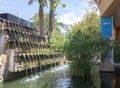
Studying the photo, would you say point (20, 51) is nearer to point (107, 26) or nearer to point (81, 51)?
point (81, 51)

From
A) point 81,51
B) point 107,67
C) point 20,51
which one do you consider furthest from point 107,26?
point 20,51

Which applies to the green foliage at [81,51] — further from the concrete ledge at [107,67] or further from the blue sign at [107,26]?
the blue sign at [107,26]

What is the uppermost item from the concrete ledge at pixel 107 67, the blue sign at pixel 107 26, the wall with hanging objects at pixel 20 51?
the blue sign at pixel 107 26

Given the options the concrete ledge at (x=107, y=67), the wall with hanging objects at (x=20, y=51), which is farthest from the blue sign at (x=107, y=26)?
the wall with hanging objects at (x=20, y=51)

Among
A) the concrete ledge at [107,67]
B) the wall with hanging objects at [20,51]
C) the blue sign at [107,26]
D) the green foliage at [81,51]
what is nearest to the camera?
the green foliage at [81,51]

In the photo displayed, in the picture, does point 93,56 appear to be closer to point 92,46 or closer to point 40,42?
point 92,46

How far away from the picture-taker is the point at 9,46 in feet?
50.0

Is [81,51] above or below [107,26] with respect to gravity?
below

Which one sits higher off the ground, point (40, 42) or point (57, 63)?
point (40, 42)

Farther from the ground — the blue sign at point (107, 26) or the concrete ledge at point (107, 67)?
the blue sign at point (107, 26)

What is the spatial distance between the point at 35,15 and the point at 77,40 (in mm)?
32328

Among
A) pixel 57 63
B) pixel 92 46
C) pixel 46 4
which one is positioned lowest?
pixel 57 63

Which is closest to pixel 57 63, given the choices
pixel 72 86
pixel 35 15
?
pixel 72 86

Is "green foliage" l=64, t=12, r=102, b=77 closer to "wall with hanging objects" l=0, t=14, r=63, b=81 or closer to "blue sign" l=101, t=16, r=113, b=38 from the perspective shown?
"wall with hanging objects" l=0, t=14, r=63, b=81
